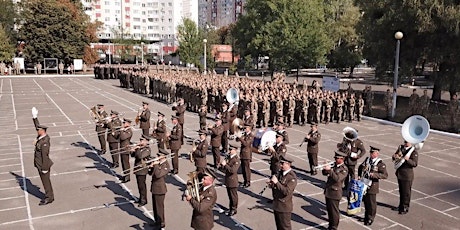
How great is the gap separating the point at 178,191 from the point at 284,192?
13.3 feet

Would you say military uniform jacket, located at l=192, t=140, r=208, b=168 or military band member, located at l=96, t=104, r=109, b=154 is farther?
military band member, located at l=96, t=104, r=109, b=154

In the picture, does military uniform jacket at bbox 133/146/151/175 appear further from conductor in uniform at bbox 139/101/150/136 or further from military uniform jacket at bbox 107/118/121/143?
conductor in uniform at bbox 139/101/150/136

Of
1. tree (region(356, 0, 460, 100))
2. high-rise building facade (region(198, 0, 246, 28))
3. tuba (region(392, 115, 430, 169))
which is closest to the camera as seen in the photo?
tuba (region(392, 115, 430, 169))

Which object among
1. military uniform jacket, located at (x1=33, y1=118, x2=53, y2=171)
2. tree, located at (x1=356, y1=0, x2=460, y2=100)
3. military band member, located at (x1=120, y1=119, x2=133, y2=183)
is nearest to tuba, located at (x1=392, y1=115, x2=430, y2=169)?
military band member, located at (x1=120, y1=119, x2=133, y2=183)

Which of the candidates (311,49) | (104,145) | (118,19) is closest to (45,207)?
(104,145)

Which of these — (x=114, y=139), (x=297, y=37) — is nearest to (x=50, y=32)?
(x=297, y=37)

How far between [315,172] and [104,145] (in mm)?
7271

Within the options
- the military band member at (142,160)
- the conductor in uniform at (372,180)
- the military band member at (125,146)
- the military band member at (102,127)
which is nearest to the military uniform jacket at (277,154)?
the conductor in uniform at (372,180)

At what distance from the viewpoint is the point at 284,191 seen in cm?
708

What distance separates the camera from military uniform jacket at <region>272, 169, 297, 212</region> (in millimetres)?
7098

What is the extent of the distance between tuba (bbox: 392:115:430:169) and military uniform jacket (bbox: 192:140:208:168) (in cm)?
453

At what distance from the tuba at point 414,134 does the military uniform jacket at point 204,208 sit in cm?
479

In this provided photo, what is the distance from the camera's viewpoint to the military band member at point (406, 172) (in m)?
8.95

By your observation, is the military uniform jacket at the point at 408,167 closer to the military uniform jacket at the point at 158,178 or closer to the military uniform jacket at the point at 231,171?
the military uniform jacket at the point at 231,171
